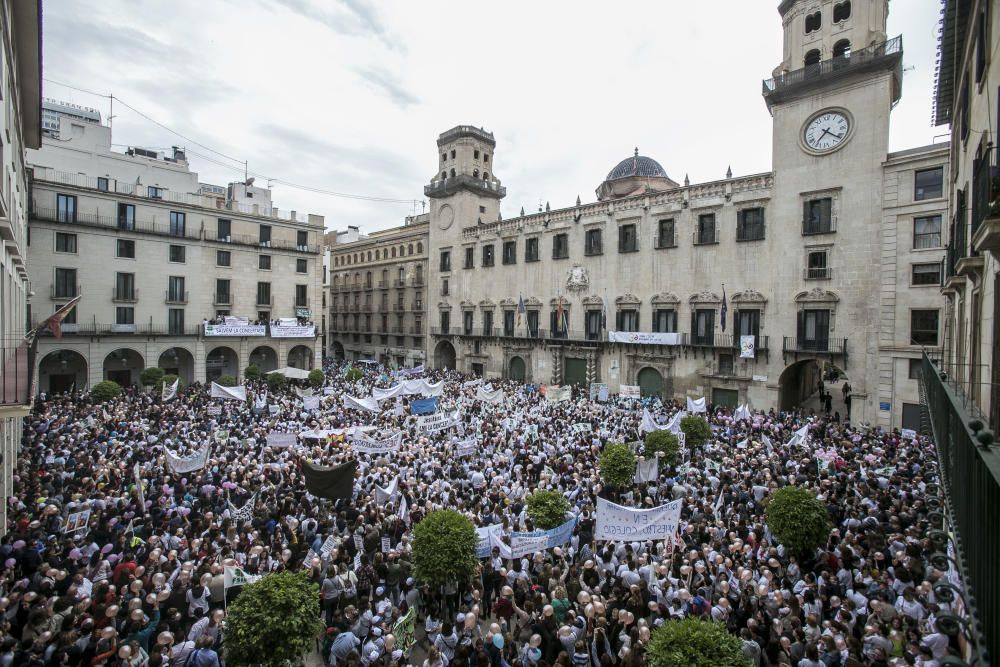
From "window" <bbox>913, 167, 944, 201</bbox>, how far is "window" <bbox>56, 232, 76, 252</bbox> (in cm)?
5009

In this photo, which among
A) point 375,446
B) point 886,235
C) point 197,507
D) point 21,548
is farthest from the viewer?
point 886,235

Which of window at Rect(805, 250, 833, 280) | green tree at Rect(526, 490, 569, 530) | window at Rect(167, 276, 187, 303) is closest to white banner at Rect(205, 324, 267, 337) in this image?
window at Rect(167, 276, 187, 303)

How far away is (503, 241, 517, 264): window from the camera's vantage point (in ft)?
150

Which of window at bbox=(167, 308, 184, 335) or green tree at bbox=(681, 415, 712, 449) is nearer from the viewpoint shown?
green tree at bbox=(681, 415, 712, 449)

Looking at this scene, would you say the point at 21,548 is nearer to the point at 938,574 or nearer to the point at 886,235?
the point at 938,574

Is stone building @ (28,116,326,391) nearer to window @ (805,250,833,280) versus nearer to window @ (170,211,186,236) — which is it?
window @ (170,211,186,236)

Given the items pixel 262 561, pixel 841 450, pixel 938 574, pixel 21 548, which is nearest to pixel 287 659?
pixel 262 561

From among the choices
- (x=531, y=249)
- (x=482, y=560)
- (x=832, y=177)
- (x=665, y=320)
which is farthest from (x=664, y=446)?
(x=531, y=249)

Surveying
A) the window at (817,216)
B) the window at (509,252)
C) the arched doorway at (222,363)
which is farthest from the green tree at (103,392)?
the window at (817,216)

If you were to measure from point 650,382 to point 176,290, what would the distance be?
117ft

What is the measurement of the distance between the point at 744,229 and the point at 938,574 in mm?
27009

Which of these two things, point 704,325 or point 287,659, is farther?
point 704,325

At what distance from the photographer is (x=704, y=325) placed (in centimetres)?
3403

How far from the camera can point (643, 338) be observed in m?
36.5
